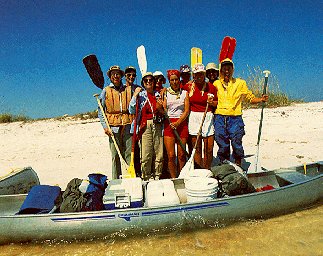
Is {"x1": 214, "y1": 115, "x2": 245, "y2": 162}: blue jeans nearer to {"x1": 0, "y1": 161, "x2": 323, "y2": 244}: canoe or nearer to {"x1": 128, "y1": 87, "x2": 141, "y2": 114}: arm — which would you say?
{"x1": 0, "y1": 161, "x2": 323, "y2": 244}: canoe

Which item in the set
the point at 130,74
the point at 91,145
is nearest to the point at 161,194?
the point at 130,74

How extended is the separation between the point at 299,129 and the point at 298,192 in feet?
26.7

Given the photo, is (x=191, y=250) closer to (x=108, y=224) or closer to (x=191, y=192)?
(x=191, y=192)

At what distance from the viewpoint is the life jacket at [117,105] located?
6230 mm

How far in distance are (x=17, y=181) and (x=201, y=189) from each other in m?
3.79

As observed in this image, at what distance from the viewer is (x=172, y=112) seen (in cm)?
623

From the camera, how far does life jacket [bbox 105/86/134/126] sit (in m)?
6.23

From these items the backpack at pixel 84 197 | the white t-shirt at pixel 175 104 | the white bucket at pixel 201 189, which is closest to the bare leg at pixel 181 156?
the white t-shirt at pixel 175 104

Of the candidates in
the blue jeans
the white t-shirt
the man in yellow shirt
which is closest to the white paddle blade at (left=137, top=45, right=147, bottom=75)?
the white t-shirt

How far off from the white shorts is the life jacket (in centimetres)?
132

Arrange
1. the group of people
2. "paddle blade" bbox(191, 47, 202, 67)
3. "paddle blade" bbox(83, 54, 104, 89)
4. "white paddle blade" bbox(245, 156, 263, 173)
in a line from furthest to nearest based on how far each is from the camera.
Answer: "paddle blade" bbox(191, 47, 202, 67)
"paddle blade" bbox(83, 54, 104, 89)
"white paddle blade" bbox(245, 156, 263, 173)
the group of people

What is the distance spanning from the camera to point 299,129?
1272cm

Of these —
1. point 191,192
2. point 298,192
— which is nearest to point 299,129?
point 298,192

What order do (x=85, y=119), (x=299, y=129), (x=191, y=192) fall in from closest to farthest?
(x=191, y=192), (x=299, y=129), (x=85, y=119)
